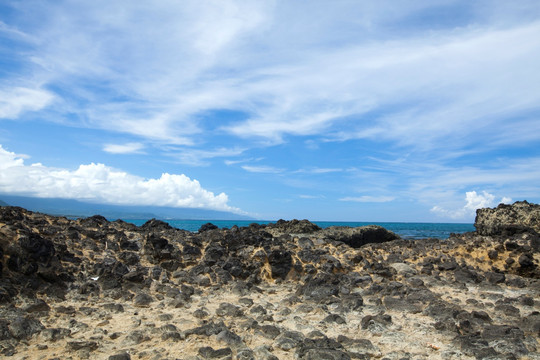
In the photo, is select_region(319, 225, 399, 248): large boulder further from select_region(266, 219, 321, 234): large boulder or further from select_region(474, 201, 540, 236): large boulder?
select_region(474, 201, 540, 236): large boulder

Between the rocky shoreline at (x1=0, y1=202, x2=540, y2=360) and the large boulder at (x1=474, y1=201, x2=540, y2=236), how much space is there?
336 inches

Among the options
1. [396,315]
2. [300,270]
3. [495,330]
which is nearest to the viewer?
[495,330]

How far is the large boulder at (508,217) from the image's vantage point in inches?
814

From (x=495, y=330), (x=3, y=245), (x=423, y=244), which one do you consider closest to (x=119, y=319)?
(x=3, y=245)

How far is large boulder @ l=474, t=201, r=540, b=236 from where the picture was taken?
20.7m

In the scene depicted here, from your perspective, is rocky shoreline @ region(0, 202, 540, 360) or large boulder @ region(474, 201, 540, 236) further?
large boulder @ region(474, 201, 540, 236)

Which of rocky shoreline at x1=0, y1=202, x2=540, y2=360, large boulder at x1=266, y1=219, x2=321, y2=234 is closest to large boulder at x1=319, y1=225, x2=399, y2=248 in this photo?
large boulder at x1=266, y1=219, x2=321, y2=234

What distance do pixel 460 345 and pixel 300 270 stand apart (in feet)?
18.0

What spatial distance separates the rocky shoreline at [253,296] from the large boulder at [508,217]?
8.54 meters

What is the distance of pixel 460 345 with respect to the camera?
6.60 meters

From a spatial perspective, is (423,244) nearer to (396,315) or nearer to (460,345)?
(396,315)

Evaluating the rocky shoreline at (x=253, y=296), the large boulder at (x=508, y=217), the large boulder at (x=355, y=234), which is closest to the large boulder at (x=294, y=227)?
the large boulder at (x=355, y=234)

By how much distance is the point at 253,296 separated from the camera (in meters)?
9.83

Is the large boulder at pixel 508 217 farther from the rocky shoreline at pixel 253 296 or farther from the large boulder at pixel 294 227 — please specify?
the large boulder at pixel 294 227
